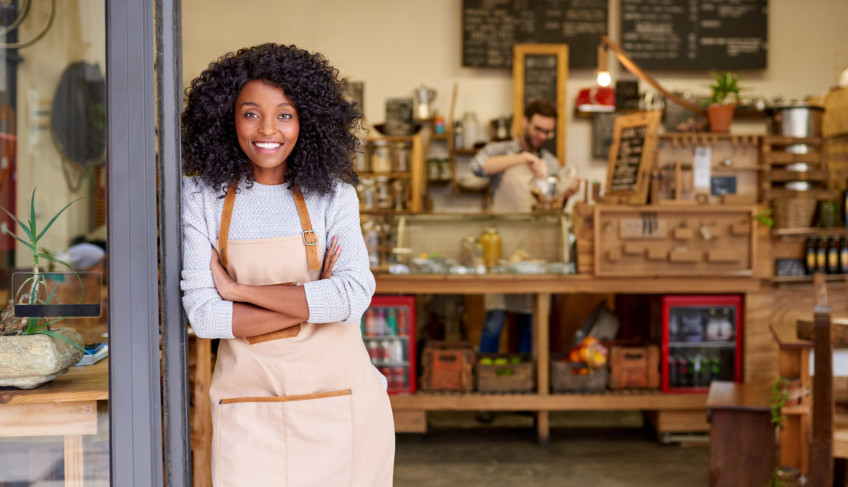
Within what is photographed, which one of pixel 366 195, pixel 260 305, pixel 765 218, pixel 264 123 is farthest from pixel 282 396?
pixel 366 195

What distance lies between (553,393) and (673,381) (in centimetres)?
72

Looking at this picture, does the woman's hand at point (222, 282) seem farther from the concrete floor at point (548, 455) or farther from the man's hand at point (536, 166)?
the man's hand at point (536, 166)

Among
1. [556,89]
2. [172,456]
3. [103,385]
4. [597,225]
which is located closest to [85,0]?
[103,385]

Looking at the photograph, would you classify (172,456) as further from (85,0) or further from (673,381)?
(673,381)

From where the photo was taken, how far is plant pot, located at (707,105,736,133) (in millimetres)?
4699

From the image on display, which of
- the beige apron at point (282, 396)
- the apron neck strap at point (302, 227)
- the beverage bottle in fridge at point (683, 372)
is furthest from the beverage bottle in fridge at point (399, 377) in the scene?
the apron neck strap at point (302, 227)

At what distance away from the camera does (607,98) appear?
6.80m

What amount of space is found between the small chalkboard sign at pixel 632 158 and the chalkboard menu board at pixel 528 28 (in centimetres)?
231

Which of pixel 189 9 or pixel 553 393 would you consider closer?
pixel 553 393

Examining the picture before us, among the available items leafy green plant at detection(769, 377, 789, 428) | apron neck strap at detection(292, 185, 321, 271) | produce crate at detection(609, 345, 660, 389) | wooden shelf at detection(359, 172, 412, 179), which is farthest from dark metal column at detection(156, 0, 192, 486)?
wooden shelf at detection(359, 172, 412, 179)

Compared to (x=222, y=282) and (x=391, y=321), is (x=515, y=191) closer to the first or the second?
(x=391, y=321)

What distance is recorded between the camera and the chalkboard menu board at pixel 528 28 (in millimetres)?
6930

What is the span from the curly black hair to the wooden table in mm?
513

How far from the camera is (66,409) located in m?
1.71
